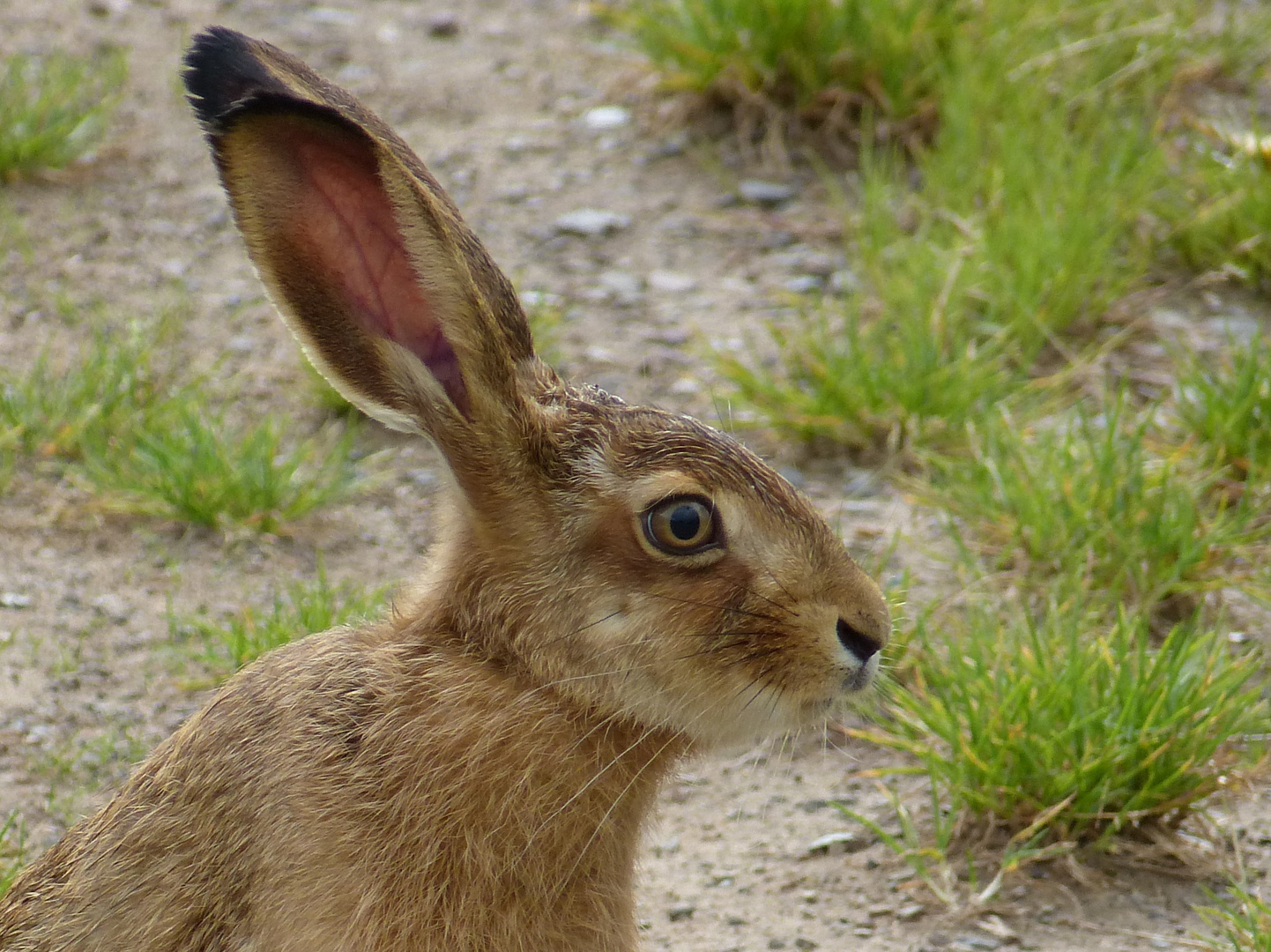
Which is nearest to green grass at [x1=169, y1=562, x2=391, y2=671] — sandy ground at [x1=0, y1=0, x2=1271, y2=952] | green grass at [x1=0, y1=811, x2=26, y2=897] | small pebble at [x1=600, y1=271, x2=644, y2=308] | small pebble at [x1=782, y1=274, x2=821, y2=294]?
sandy ground at [x1=0, y1=0, x2=1271, y2=952]

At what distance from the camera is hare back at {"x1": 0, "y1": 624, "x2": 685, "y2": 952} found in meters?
3.26

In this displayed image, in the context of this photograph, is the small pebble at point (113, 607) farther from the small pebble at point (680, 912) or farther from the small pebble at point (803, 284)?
the small pebble at point (803, 284)

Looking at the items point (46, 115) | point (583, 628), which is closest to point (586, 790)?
point (583, 628)

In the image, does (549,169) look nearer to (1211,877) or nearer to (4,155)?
(4,155)

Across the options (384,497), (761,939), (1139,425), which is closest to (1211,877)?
(761,939)

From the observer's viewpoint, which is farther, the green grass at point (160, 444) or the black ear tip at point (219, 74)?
the green grass at point (160, 444)

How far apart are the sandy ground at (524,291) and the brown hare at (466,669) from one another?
488 millimetres

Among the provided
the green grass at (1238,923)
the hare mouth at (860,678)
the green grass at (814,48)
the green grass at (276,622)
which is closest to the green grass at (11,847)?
the green grass at (276,622)

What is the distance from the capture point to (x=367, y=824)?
333 centimetres

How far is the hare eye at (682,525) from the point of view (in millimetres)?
3387

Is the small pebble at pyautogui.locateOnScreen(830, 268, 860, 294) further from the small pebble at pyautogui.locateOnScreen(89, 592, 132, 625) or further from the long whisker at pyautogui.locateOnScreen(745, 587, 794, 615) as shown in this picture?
the long whisker at pyautogui.locateOnScreen(745, 587, 794, 615)

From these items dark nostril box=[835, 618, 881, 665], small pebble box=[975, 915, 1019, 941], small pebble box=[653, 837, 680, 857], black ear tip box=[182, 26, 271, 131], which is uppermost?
black ear tip box=[182, 26, 271, 131]

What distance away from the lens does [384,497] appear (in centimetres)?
596

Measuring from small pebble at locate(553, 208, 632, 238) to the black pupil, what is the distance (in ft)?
13.5
